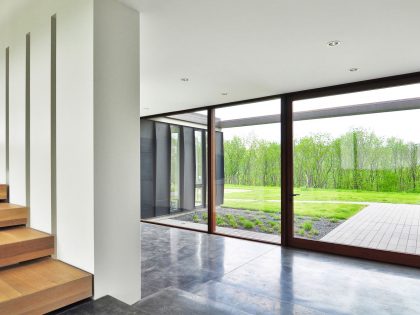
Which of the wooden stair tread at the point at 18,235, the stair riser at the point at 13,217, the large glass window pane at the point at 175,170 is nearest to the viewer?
the wooden stair tread at the point at 18,235

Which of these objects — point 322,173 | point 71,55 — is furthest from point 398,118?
point 71,55

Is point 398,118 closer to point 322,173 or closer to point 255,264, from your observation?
point 322,173

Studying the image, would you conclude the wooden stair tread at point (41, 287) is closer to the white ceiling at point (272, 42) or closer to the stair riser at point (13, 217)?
the stair riser at point (13, 217)

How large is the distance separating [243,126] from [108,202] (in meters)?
3.98

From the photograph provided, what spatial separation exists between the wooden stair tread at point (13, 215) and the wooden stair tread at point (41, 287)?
0.54m

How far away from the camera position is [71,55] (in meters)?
2.23

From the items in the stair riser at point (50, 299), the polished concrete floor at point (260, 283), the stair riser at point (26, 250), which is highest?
the stair riser at point (26, 250)

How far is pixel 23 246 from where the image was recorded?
87.4 inches

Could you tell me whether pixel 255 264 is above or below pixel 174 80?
below

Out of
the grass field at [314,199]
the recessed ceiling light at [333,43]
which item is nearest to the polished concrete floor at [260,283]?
the grass field at [314,199]

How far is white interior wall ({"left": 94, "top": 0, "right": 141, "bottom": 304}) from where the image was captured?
2.08m

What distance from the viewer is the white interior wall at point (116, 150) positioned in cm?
208

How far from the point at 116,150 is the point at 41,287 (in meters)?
1.01

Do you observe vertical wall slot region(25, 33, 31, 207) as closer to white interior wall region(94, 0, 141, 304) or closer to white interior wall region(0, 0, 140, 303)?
white interior wall region(0, 0, 140, 303)
